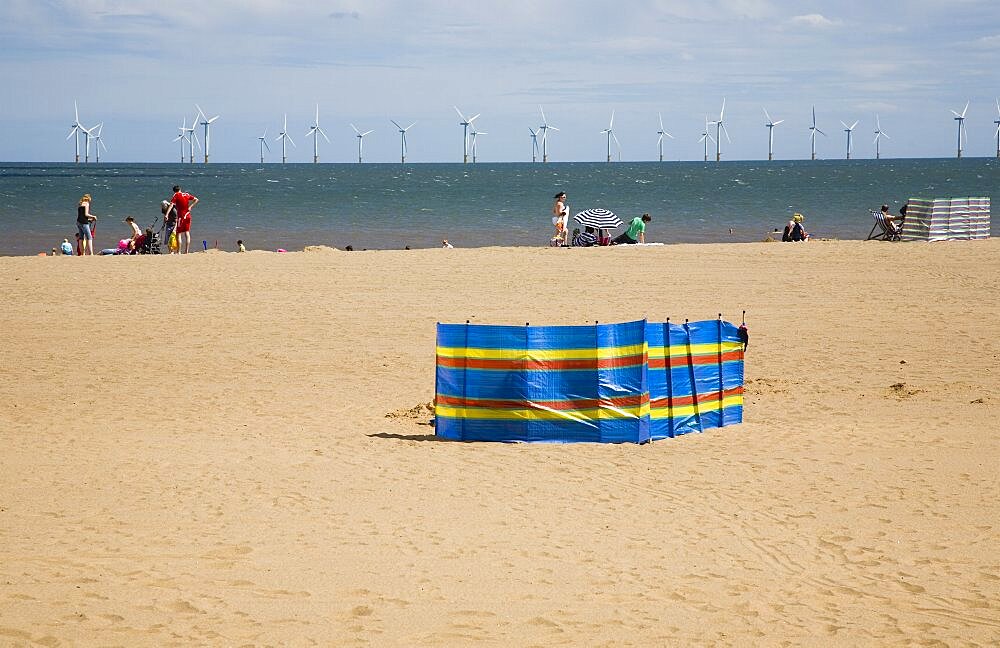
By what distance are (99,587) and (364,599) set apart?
1.78 m

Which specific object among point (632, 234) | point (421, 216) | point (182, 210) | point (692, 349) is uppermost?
point (421, 216)

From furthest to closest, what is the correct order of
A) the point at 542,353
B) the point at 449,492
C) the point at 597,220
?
the point at 597,220
the point at 542,353
the point at 449,492

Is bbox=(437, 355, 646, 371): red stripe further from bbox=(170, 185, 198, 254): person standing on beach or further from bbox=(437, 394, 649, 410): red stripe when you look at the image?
bbox=(170, 185, 198, 254): person standing on beach

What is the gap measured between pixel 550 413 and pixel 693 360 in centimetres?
188

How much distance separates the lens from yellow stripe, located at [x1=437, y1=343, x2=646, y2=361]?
1141cm

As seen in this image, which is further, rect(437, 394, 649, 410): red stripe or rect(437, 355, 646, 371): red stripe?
rect(437, 394, 649, 410): red stripe

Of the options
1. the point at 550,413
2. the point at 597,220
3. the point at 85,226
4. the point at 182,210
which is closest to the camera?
the point at 550,413

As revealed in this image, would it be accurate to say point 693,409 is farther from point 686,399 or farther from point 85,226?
point 85,226

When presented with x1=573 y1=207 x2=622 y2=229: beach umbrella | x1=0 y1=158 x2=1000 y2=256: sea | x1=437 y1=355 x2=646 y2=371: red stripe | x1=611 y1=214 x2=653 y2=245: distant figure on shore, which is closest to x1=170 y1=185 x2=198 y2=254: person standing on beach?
x1=0 y1=158 x2=1000 y2=256: sea

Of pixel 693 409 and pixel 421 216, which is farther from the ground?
pixel 421 216

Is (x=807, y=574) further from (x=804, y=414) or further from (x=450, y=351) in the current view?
(x=804, y=414)

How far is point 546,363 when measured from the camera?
451 inches

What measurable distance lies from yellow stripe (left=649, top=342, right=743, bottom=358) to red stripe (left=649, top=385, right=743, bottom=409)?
48 centimetres

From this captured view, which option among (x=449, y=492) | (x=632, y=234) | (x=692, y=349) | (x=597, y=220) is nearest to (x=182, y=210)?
(x=597, y=220)
